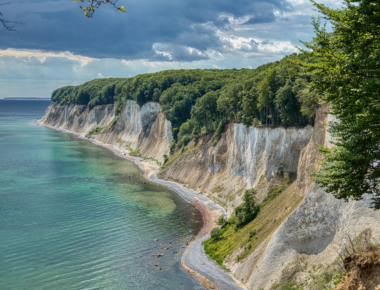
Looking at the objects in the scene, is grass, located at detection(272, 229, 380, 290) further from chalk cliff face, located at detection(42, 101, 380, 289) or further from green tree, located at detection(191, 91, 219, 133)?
green tree, located at detection(191, 91, 219, 133)

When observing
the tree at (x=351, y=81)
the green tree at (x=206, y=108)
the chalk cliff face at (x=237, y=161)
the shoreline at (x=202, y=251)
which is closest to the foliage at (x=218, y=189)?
the chalk cliff face at (x=237, y=161)

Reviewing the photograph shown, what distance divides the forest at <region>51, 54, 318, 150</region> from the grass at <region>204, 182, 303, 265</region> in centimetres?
1236

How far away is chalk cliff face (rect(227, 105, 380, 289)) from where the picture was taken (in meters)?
28.8

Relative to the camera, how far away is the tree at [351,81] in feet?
45.8

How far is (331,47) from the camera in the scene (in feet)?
50.6

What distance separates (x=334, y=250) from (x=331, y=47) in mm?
20237

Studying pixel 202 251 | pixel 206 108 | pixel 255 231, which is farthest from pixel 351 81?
pixel 206 108

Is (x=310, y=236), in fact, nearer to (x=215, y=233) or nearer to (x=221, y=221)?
(x=215, y=233)

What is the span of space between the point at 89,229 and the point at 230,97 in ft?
122

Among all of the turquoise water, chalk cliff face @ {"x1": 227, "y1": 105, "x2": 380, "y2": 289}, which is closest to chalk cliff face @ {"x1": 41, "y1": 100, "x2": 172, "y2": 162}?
the turquoise water

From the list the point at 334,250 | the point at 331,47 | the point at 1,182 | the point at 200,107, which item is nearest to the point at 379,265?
the point at 331,47

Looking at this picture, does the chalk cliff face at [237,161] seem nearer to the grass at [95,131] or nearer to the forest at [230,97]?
the forest at [230,97]

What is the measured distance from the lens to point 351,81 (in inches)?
570

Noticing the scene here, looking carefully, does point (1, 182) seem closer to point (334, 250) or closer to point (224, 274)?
point (224, 274)
